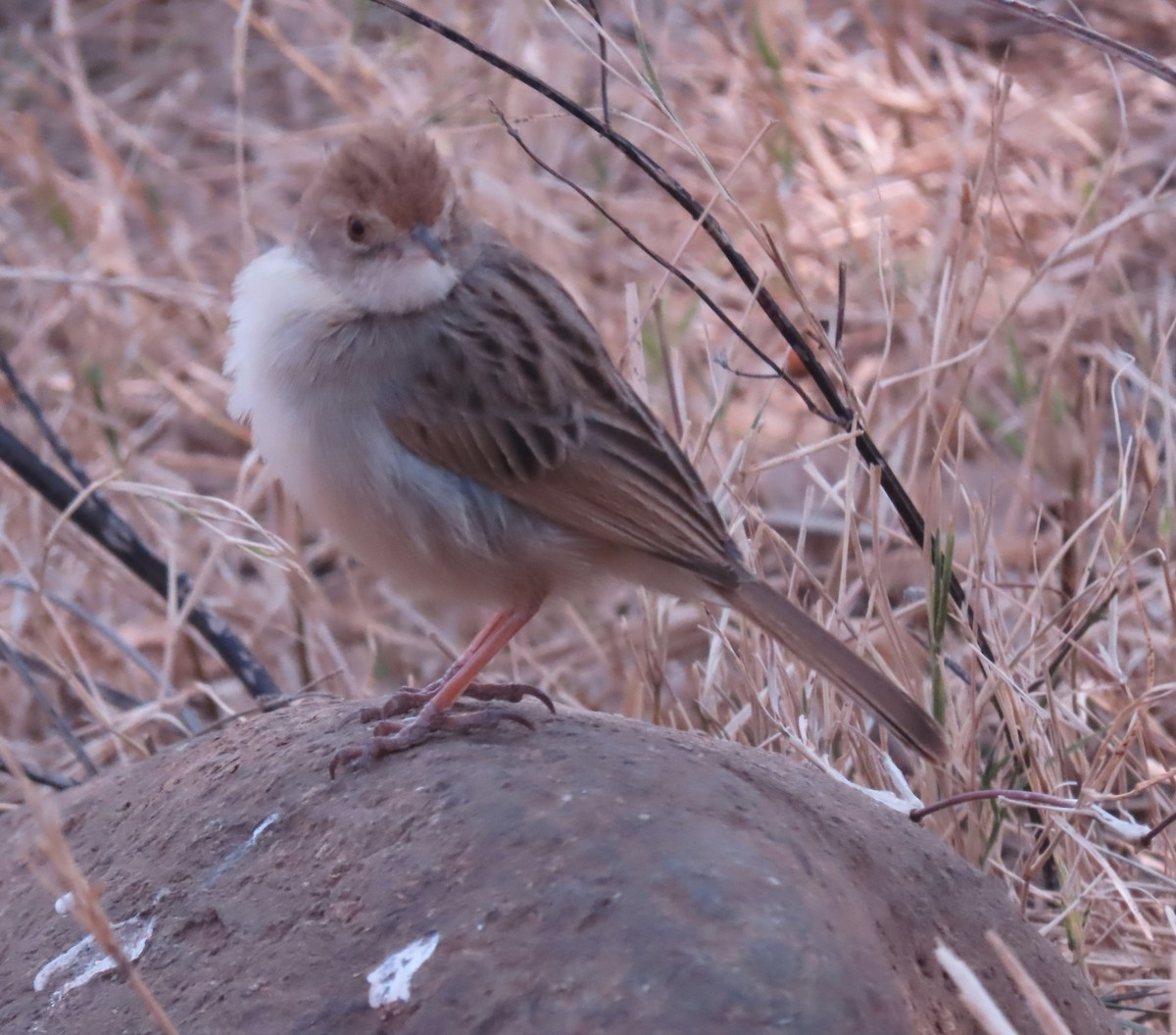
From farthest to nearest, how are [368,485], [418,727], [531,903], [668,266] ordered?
1. [668,266]
2. [368,485]
3. [418,727]
4. [531,903]

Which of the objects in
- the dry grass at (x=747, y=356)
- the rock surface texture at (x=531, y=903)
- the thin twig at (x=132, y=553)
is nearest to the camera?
the rock surface texture at (x=531, y=903)

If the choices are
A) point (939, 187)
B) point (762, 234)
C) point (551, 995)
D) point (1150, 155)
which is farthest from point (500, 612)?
point (1150, 155)

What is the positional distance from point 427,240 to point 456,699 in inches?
40.6

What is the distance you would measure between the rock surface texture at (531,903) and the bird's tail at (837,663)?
238 millimetres

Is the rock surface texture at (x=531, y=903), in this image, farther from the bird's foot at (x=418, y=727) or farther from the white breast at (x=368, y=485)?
the white breast at (x=368, y=485)

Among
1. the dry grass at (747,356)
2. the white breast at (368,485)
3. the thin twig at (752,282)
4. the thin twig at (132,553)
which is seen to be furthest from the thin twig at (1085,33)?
the thin twig at (132,553)

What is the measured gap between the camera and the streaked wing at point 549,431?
3480 mm

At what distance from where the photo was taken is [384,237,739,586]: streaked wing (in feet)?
11.4

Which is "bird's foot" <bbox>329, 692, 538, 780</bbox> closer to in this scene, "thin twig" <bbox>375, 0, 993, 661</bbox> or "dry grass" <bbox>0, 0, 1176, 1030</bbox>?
"dry grass" <bbox>0, 0, 1176, 1030</bbox>

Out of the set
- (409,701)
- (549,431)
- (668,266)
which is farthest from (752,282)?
(409,701)

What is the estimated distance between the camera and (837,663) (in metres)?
3.33

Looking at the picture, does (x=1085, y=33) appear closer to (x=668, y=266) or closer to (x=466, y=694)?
(x=668, y=266)

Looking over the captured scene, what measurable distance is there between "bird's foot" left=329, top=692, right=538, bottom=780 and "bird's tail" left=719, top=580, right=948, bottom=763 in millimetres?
626

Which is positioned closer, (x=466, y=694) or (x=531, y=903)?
(x=531, y=903)
